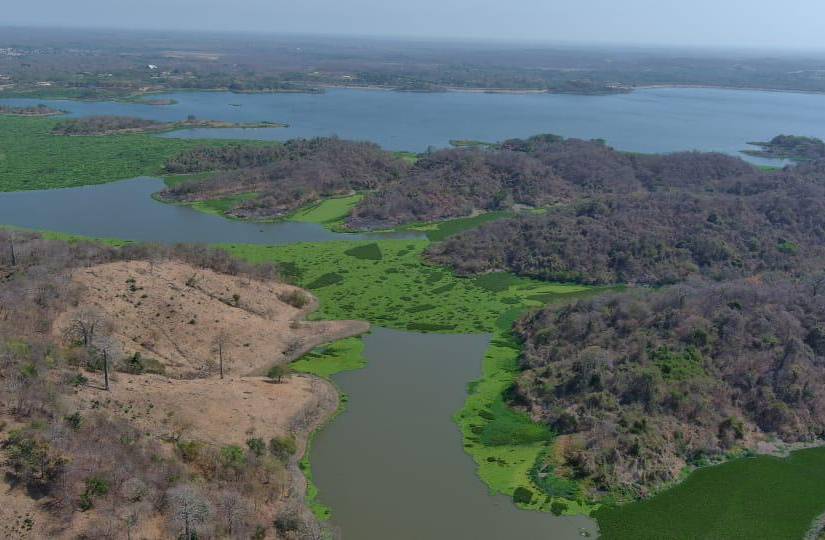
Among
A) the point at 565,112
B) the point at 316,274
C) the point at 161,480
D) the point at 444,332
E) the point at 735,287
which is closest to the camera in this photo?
the point at 161,480

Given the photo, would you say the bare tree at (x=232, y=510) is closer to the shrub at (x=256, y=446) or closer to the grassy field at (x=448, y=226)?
the shrub at (x=256, y=446)

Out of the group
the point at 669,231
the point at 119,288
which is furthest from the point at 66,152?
the point at 669,231

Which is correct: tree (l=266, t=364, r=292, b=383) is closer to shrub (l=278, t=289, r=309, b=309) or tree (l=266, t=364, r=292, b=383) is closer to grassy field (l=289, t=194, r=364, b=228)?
shrub (l=278, t=289, r=309, b=309)

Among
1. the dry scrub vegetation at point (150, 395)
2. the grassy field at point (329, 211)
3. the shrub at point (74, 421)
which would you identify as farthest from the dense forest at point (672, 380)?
the grassy field at point (329, 211)

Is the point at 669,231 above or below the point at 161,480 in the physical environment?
above

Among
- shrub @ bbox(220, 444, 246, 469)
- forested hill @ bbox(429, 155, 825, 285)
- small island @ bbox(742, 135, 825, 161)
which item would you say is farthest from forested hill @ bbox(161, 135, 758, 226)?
shrub @ bbox(220, 444, 246, 469)

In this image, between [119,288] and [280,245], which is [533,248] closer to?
[280,245]

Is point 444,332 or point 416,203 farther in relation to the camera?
point 416,203
